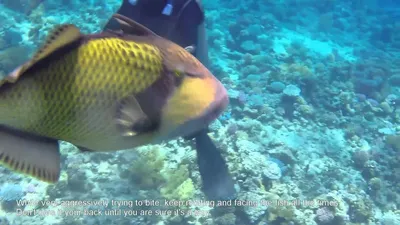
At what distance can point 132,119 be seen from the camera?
71cm

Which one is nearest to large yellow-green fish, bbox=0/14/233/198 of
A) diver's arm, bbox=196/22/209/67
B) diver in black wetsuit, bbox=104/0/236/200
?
diver in black wetsuit, bbox=104/0/236/200

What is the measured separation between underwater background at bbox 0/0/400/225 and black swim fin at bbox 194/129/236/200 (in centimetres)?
15

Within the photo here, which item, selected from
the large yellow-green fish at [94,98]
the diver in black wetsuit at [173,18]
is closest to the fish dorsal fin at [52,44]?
the large yellow-green fish at [94,98]

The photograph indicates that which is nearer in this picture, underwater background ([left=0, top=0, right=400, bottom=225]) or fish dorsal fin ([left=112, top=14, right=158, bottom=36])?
fish dorsal fin ([left=112, top=14, right=158, bottom=36])

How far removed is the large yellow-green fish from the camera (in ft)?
2.32

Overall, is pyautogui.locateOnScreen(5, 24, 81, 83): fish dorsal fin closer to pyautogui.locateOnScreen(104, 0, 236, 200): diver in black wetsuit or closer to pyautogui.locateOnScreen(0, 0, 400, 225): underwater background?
pyautogui.locateOnScreen(0, 0, 400, 225): underwater background

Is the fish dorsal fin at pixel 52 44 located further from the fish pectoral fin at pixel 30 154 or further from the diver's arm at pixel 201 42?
the diver's arm at pixel 201 42

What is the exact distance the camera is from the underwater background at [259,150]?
4.12m

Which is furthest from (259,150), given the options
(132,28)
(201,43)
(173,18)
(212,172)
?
(132,28)

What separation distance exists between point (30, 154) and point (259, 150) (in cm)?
501

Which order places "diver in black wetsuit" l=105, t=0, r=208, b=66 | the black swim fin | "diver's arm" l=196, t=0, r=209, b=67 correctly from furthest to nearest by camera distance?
the black swim fin, "diver's arm" l=196, t=0, r=209, b=67, "diver in black wetsuit" l=105, t=0, r=208, b=66

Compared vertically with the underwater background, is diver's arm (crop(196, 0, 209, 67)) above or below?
above

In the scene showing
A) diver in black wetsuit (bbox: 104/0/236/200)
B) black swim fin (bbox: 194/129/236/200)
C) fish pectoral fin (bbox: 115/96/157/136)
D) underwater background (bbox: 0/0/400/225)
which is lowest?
underwater background (bbox: 0/0/400/225)

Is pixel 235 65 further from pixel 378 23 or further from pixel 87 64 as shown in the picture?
pixel 378 23
